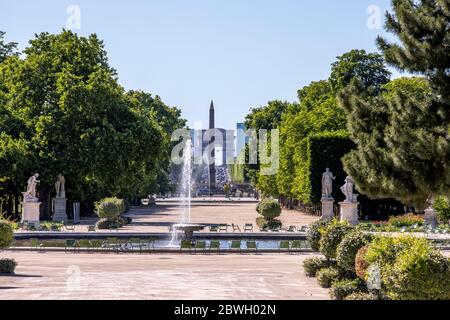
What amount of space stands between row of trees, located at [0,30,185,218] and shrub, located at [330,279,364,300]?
34.0m

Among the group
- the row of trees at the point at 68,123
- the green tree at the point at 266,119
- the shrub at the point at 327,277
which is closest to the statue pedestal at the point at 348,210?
the row of trees at the point at 68,123

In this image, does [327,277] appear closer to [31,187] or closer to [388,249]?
[388,249]

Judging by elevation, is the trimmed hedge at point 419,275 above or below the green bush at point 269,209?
below

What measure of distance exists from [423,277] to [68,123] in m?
40.3

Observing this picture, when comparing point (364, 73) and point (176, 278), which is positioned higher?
point (364, 73)

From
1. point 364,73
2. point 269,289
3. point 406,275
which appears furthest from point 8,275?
point 364,73

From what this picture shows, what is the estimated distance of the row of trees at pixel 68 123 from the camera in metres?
54.9

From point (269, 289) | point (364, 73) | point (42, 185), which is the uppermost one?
point (364, 73)

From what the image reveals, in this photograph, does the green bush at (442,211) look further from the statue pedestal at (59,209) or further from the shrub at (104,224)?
the statue pedestal at (59,209)

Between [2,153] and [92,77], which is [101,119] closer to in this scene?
[92,77]

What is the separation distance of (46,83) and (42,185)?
6.30m

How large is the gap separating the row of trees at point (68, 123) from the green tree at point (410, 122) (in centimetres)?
3446
